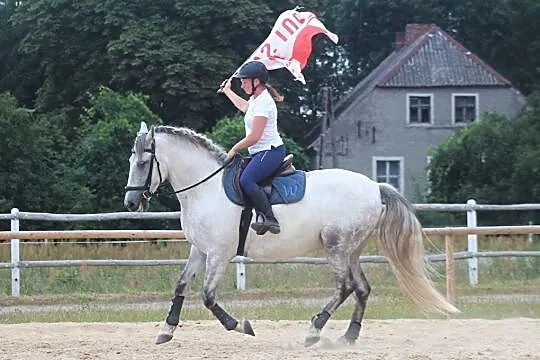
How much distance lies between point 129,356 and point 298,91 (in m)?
33.3

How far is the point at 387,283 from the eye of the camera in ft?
56.3

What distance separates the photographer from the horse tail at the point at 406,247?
10641 mm

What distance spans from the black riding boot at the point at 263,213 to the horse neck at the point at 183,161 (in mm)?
513

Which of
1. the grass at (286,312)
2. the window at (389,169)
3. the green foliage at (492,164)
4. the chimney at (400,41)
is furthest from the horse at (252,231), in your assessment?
the chimney at (400,41)

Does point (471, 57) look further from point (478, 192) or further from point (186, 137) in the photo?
point (186, 137)

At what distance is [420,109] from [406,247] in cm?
3586

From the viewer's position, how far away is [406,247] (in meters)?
10.7

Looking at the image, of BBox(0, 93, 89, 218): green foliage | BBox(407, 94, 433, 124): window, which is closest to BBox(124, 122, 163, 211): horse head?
BBox(0, 93, 89, 218): green foliage

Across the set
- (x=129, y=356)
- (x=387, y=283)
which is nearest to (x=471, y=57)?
(x=387, y=283)

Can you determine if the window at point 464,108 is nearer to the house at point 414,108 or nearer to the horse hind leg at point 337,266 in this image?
the house at point 414,108

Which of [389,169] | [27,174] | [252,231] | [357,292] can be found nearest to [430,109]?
[389,169]

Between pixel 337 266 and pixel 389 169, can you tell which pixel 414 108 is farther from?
pixel 337 266

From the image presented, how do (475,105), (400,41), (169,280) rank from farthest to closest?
(400,41) → (475,105) → (169,280)

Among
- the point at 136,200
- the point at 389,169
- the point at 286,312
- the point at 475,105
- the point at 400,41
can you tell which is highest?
the point at 400,41
